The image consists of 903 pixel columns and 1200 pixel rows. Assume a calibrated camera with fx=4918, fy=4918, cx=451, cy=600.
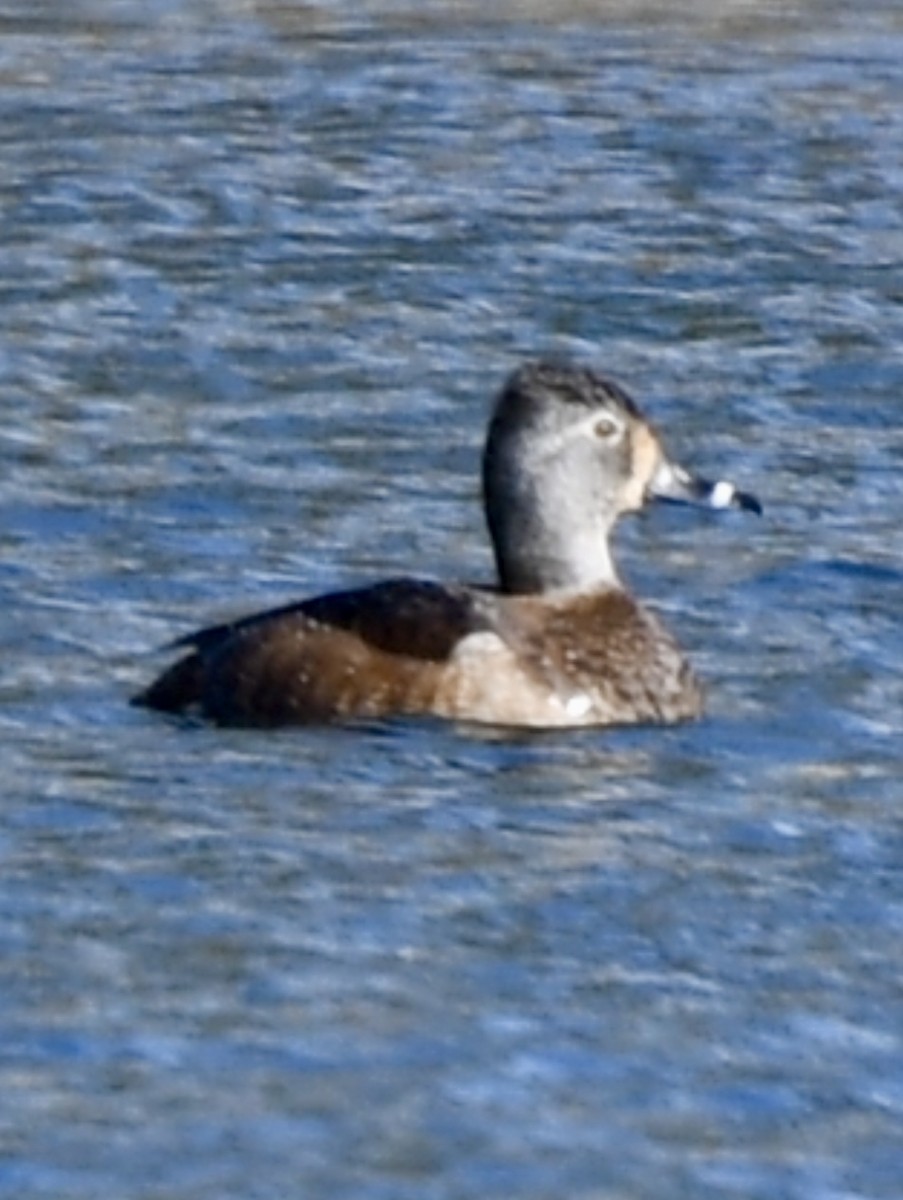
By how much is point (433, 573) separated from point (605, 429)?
1.31 metres

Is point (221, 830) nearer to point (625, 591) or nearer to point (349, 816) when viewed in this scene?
point (349, 816)

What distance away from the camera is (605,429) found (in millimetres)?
12484

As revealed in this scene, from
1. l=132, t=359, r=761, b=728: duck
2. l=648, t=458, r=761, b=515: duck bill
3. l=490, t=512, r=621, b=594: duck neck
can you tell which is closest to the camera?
l=132, t=359, r=761, b=728: duck

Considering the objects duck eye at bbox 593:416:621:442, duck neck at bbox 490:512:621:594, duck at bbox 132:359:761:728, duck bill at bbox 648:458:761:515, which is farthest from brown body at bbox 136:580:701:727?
duck bill at bbox 648:458:761:515

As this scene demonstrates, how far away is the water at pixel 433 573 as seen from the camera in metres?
8.93

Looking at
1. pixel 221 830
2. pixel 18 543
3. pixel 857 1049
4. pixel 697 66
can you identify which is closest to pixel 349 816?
pixel 221 830

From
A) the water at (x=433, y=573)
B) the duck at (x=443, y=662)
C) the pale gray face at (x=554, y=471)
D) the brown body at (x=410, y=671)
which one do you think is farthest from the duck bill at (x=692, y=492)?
the brown body at (x=410, y=671)

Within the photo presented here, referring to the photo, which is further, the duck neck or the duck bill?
the duck bill

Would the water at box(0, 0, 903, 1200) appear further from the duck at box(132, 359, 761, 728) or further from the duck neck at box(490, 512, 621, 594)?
the duck neck at box(490, 512, 621, 594)

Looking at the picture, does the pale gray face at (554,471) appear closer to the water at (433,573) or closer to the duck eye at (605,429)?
the duck eye at (605,429)

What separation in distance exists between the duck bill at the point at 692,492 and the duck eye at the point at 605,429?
259 mm

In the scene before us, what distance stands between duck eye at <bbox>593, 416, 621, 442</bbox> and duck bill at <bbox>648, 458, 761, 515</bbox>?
0.85 ft

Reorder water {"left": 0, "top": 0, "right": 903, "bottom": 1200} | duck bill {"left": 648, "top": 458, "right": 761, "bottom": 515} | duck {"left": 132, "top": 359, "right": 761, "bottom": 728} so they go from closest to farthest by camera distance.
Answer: water {"left": 0, "top": 0, "right": 903, "bottom": 1200} → duck {"left": 132, "top": 359, "right": 761, "bottom": 728} → duck bill {"left": 648, "top": 458, "right": 761, "bottom": 515}

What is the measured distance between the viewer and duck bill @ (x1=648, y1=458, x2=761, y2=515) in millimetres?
12711
